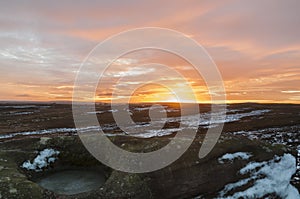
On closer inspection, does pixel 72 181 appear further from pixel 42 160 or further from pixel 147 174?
pixel 147 174

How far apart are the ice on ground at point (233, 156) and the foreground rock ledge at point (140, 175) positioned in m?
0.23

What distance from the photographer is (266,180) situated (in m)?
17.0

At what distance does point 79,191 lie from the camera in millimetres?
14656

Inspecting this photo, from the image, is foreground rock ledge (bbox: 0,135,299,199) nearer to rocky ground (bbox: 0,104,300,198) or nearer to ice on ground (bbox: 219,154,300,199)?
rocky ground (bbox: 0,104,300,198)

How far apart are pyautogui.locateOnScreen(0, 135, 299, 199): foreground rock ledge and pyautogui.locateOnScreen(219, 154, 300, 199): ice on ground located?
0.40m

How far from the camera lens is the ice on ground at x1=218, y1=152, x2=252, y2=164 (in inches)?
668

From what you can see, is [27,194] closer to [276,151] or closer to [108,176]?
[108,176]

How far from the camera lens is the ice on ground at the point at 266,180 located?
16.2m

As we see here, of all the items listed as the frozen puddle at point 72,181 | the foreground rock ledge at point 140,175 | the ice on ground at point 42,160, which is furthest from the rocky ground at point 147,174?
the frozen puddle at point 72,181

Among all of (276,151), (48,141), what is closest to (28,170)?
(48,141)

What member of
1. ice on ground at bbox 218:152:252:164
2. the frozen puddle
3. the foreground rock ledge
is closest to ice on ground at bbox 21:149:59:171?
the foreground rock ledge

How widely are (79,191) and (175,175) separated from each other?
5.60 m

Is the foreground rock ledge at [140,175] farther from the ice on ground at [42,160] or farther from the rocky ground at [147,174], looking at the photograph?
the ice on ground at [42,160]

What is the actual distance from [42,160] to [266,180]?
589 inches
